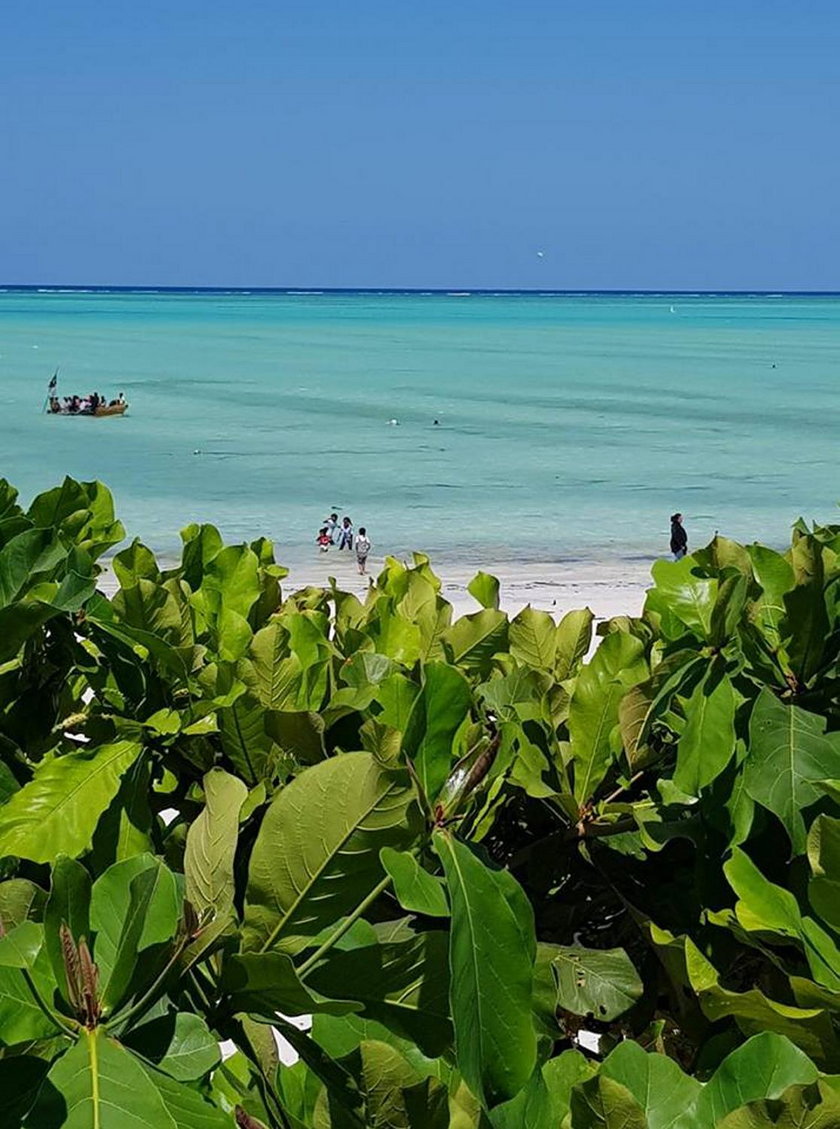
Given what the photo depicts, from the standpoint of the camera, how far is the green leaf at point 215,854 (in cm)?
90

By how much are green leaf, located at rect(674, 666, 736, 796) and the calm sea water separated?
19551 mm

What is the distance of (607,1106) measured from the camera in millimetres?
836

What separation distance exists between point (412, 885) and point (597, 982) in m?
0.53

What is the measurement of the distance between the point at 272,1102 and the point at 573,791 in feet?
1.99

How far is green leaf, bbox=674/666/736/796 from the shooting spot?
129cm

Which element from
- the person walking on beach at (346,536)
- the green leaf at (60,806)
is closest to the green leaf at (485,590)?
the green leaf at (60,806)

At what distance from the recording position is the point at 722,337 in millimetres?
98000

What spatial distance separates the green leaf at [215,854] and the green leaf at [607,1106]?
0.25 m

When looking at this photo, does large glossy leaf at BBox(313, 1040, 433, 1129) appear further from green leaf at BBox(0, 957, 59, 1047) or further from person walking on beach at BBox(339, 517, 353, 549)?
person walking on beach at BBox(339, 517, 353, 549)

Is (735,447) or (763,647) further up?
(763,647)

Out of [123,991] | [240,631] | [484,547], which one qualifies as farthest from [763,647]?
[484,547]

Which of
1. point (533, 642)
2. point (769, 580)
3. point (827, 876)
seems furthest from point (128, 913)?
point (533, 642)

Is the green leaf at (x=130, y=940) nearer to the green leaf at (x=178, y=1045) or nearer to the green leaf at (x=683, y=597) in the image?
the green leaf at (x=178, y=1045)

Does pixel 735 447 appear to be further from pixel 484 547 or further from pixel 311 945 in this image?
pixel 311 945
